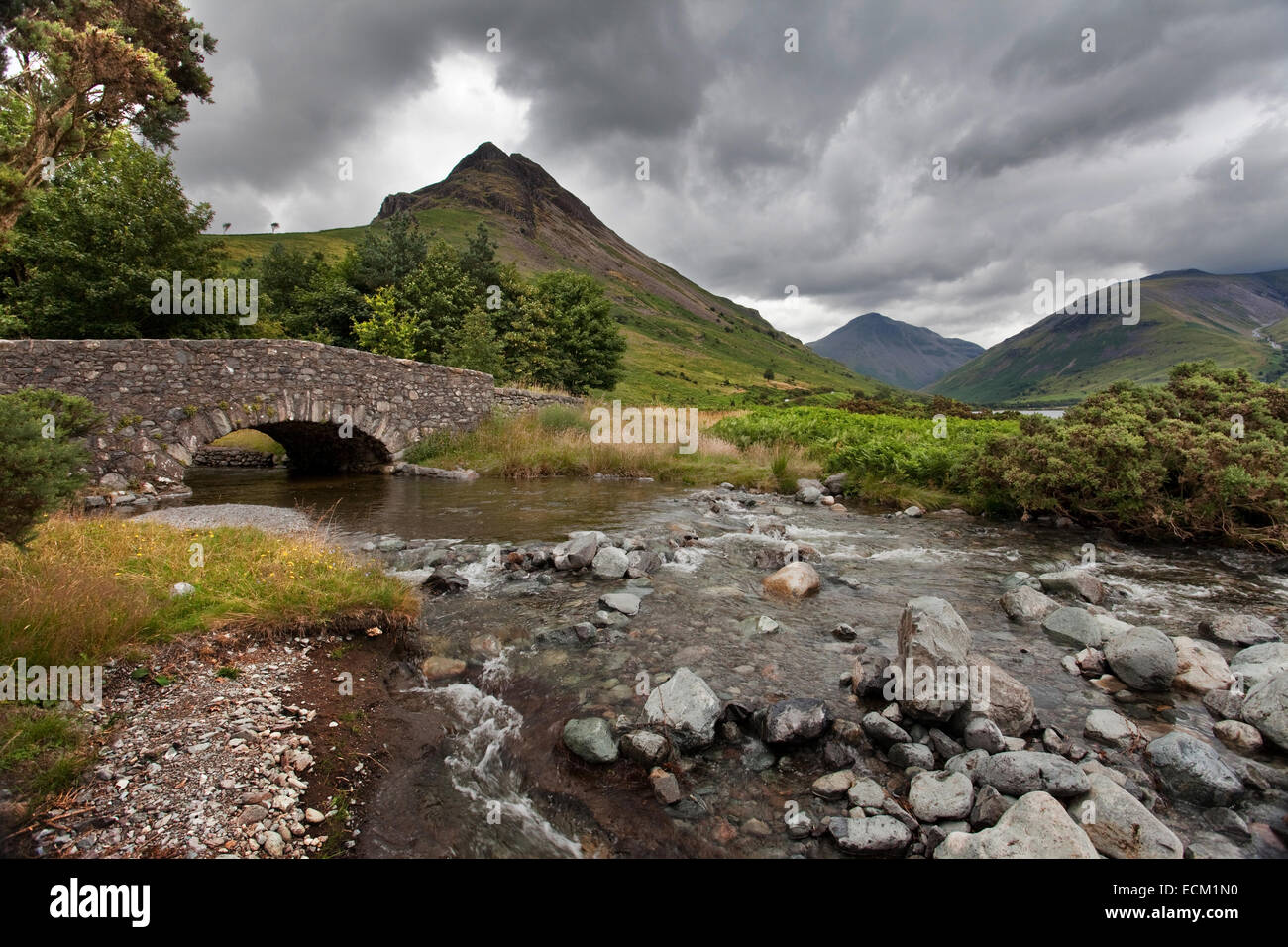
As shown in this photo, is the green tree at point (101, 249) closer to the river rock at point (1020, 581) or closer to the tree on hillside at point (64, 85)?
the tree on hillside at point (64, 85)

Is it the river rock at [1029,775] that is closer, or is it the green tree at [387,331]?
the river rock at [1029,775]

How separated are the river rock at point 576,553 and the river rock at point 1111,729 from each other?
19.8 ft

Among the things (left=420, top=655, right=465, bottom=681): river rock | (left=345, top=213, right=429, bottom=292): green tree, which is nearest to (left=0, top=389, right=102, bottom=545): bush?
(left=420, top=655, right=465, bottom=681): river rock

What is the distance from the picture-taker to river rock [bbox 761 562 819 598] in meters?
7.34

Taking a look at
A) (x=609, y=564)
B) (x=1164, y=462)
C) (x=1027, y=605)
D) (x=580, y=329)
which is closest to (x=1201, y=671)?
(x=1027, y=605)

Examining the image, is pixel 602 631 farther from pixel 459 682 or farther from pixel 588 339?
pixel 588 339

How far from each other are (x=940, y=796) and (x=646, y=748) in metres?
1.89

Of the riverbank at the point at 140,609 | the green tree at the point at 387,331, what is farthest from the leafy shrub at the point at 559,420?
the riverbank at the point at 140,609

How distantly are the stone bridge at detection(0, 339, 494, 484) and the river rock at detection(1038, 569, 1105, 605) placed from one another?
19672mm

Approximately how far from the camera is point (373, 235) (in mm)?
35438

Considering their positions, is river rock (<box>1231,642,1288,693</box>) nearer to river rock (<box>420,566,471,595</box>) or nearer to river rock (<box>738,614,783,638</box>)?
river rock (<box>738,614,783,638</box>)
